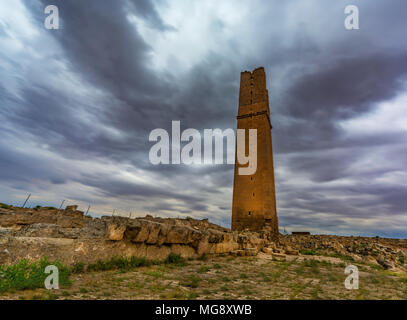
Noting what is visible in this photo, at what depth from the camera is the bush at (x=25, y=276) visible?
2.97 m

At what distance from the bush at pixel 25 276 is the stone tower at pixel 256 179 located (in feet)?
53.8

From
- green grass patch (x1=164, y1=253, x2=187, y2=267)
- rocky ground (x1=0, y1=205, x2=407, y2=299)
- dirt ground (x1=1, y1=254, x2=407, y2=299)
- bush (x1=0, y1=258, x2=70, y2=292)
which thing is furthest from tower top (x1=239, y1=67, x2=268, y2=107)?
bush (x1=0, y1=258, x2=70, y2=292)

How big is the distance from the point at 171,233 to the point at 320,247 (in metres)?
13.0

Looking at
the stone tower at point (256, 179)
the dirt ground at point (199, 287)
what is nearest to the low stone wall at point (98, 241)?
the dirt ground at point (199, 287)

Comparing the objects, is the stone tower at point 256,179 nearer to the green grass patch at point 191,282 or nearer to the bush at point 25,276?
the green grass patch at point 191,282

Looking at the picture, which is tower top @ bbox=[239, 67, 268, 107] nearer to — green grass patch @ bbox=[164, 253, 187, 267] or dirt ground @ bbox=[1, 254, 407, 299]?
green grass patch @ bbox=[164, 253, 187, 267]

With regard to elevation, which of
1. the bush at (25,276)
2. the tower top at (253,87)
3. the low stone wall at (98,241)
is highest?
the tower top at (253,87)

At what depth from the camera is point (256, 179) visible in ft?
62.7

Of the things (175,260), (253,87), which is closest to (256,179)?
(253,87)
